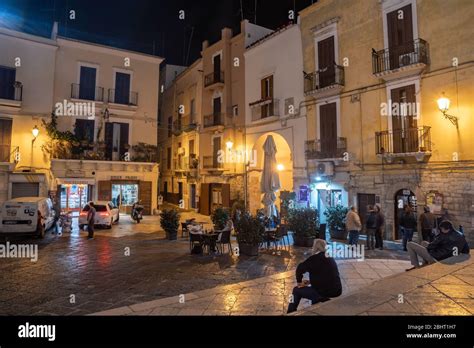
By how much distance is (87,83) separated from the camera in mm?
21312

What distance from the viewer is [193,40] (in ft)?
91.5

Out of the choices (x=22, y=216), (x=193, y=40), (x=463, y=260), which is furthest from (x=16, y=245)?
(x=193, y=40)

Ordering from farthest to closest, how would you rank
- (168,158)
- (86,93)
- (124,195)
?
(168,158) → (124,195) → (86,93)

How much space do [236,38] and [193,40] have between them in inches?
278

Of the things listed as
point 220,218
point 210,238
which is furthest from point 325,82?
point 210,238

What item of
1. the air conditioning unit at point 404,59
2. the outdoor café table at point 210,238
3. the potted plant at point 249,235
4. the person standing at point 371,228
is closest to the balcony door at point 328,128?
the air conditioning unit at point 404,59

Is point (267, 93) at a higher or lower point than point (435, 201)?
higher

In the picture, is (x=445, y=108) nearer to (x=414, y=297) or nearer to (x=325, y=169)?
(x=325, y=169)

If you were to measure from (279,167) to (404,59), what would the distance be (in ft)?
29.7

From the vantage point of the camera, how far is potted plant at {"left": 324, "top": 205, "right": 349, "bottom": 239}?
12.9 m

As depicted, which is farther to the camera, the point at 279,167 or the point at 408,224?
the point at 279,167

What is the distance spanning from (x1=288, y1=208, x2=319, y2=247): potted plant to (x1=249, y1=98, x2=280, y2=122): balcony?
8800 millimetres
